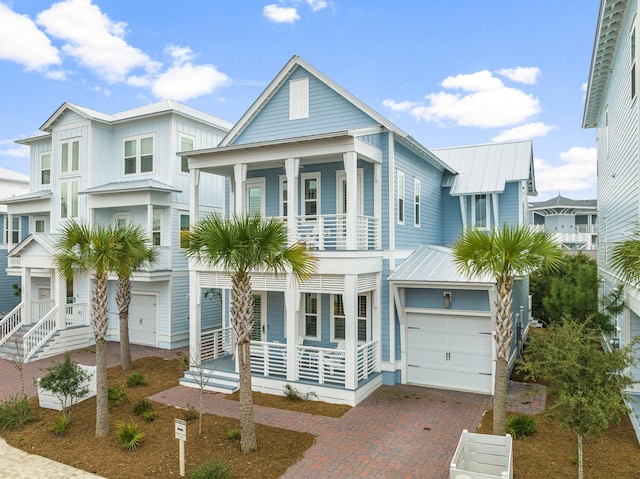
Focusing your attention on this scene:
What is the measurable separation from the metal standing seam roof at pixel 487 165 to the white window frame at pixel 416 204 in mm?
3307

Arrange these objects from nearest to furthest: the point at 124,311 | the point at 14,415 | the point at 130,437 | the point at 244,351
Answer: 1. the point at 244,351
2. the point at 130,437
3. the point at 14,415
4. the point at 124,311

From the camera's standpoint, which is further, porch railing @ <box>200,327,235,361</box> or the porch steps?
porch railing @ <box>200,327,235,361</box>

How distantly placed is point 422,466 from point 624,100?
9.59 metres

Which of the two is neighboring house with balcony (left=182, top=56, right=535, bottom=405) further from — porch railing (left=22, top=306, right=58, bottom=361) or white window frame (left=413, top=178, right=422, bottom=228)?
porch railing (left=22, top=306, right=58, bottom=361)

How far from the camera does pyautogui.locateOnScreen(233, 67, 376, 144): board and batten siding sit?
14.8 metres

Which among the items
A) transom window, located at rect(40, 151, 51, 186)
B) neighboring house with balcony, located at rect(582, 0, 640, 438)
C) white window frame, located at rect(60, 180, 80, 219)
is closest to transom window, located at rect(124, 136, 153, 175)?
white window frame, located at rect(60, 180, 80, 219)

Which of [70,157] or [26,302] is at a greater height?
[70,157]

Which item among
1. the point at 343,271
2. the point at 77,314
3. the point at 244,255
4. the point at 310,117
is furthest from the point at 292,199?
the point at 77,314

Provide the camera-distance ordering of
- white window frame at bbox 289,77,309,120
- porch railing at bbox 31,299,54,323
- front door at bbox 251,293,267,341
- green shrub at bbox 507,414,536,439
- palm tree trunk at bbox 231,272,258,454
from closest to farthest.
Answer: palm tree trunk at bbox 231,272,258,454 < green shrub at bbox 507,414,536,439 < white window frame at bbox 289,77,309,120 < front door at bbox 251,293,267,341 < porch railing at bbox 31,299,54,323

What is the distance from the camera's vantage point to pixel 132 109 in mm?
22812

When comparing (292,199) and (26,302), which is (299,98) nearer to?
(292,199)

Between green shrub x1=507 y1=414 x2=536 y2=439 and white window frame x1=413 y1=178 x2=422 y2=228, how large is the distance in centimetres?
782

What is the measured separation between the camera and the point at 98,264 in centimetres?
1018

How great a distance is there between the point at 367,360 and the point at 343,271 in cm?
300
